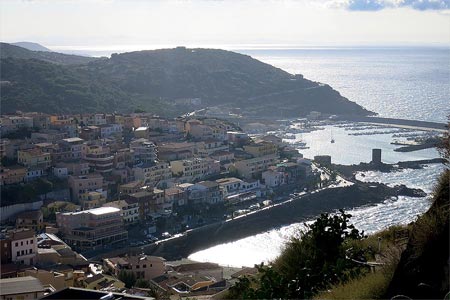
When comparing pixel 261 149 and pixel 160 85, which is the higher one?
pixel 160 85

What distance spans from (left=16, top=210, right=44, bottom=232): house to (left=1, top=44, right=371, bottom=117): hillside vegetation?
10.7 m

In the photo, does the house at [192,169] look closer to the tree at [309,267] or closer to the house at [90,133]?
the house at [90,133]

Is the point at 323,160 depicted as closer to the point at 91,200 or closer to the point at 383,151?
the point at 383,151

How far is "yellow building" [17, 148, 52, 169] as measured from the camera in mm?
14989

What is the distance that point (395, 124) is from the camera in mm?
29828

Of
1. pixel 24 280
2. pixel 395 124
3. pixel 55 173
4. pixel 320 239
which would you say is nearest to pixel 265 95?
pixel 395 124

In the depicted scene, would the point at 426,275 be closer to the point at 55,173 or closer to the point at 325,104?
Answer: the point at 55,173

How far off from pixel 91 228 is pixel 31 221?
1137 mm

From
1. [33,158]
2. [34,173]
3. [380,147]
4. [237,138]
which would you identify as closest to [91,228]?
[34,173]

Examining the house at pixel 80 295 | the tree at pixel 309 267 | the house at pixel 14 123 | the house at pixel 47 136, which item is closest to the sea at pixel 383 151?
the tree at pixel 309 267

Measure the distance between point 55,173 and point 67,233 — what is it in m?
3.13

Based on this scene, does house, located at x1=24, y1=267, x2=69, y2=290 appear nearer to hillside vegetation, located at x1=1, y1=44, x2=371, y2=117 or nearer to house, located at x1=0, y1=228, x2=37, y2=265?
house, located at x1=0, y1=228, x2=37, y2=265

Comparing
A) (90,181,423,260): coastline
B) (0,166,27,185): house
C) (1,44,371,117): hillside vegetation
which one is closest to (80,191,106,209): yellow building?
(0,166,27,185): house

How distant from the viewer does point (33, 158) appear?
15.0m
